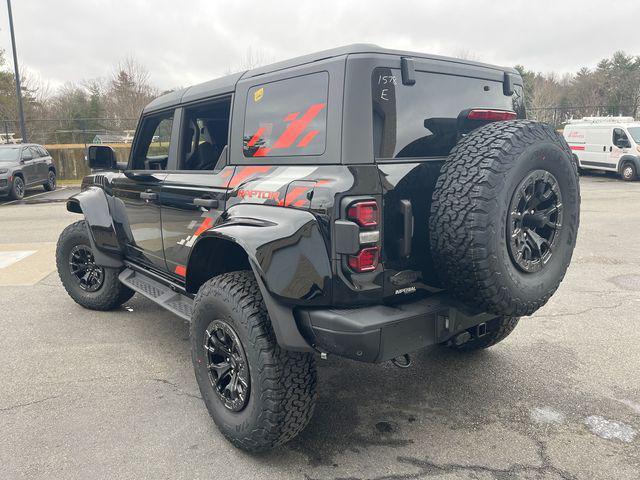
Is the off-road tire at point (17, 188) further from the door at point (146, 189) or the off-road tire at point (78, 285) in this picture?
the door at point (146, 189)

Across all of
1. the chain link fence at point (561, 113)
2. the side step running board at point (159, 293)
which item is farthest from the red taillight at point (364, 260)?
the chain link fence at point (561, 113)

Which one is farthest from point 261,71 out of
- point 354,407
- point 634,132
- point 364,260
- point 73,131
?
point 73,131

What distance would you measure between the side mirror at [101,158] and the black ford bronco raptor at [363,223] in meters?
1.66

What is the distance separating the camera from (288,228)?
91.4 inches

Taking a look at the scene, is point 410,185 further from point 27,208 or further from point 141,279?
point 27,208

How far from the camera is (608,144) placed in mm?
17688

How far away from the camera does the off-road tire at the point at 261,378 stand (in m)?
2.39

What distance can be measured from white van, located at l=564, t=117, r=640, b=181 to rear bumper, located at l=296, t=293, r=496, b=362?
17.6 m

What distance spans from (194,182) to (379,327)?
1.66 m

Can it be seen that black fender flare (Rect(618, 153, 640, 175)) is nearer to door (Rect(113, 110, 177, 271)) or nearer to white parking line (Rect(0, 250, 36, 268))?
door (Rect(113, 110, 177, 271))

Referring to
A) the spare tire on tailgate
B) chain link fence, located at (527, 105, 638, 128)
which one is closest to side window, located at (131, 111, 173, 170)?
the spare tire on tailgate

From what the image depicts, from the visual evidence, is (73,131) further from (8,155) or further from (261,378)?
(261,378)

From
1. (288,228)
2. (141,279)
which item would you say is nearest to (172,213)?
(141,279)

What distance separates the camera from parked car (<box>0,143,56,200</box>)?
13.8 meters
